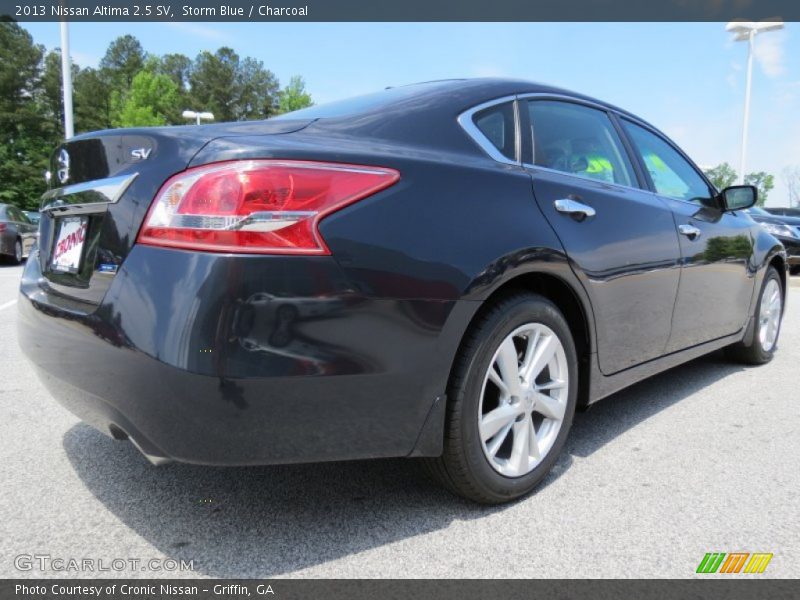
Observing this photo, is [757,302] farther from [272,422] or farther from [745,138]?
[745,138]

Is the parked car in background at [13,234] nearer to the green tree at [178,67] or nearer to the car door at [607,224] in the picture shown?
the car door at [607,224]

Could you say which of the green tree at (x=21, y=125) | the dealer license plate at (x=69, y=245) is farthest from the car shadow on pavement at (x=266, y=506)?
the green tree at (x=21, y=125)

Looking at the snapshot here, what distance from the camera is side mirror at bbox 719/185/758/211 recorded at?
12.3 ft

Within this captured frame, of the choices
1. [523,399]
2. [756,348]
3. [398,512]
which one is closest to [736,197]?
[756,348]

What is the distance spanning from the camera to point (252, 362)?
1608 mm

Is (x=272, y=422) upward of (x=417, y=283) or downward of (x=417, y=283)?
downward

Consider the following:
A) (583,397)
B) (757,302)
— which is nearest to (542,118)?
(583,397)

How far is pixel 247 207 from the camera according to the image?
1638mm

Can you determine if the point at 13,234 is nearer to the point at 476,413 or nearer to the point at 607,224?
the point at 607,224

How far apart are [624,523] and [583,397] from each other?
1.95 ft

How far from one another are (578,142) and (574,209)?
0.54m

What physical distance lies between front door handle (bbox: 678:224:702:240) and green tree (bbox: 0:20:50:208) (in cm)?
5069

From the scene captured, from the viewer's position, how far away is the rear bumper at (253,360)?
5.24ft

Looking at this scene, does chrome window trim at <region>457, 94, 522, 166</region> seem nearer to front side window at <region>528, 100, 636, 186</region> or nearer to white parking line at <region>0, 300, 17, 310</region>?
front side window at <region>528, 100, 636, 186</region>
